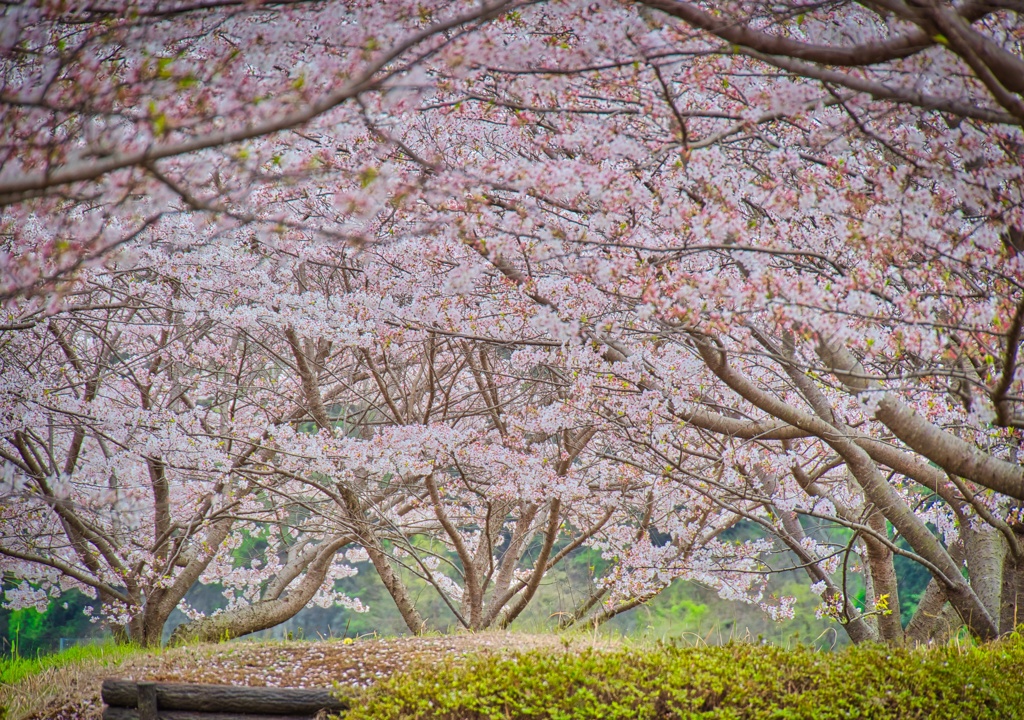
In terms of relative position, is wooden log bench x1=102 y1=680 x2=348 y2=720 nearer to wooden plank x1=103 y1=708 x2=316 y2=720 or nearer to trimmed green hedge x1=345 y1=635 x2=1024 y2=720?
wooden plank x1=103 y1=708 x2=316 y2=720

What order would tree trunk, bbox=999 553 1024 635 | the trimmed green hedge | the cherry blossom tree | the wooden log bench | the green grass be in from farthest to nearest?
the green grass
tree trunk, bbox=999 553 1024 635
the wooden log bench
the trimmed green hedge
the cherry blossom tree

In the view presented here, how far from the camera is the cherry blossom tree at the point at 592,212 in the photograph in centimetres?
261

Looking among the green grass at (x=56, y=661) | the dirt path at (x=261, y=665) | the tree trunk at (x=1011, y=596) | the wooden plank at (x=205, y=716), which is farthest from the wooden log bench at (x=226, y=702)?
the tree trunk at (x=1011, y=596)

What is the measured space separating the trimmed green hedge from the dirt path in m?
0.48

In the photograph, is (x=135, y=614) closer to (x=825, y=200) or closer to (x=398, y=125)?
(x=398, y=125)

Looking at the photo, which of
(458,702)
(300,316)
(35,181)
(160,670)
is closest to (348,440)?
(300,316)

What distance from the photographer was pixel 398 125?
4180 millimetres

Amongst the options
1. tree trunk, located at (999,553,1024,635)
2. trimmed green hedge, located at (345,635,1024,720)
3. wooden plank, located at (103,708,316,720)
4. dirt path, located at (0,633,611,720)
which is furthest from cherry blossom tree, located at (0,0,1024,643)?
wooden plank, located at (103,708,316,720)

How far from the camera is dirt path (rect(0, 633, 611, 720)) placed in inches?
179

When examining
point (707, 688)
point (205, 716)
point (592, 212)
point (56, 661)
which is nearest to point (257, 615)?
point (56, 661)

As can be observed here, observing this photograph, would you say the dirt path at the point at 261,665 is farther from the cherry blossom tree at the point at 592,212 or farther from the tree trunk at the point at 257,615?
the tree trunk at the point at 257,615

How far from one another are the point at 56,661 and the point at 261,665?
247 centimetres

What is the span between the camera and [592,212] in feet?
13.6

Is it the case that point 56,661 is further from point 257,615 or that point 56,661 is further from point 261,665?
point 261,665
